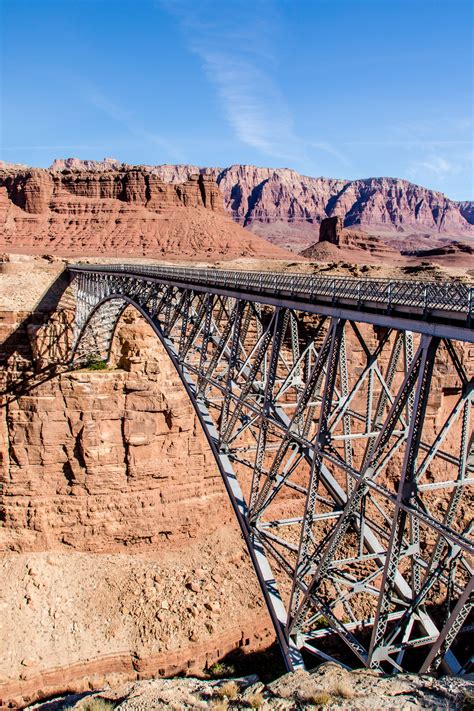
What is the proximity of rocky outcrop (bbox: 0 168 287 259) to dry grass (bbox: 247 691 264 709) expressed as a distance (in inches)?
2972

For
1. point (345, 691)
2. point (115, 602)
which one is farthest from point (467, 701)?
point (115, 602)

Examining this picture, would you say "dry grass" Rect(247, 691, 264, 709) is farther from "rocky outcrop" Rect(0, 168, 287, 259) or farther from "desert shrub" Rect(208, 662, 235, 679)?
"rocky outcrop" Rect(0, 168, 287, 259)

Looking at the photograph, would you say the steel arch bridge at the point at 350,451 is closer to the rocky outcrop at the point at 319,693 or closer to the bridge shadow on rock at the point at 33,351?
the rocky outcrop at the point at 319,693

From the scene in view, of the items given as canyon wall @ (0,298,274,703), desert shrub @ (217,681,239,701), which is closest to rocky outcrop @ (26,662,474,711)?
desert shrub @ (217,681,239,701)

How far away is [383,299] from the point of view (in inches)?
383

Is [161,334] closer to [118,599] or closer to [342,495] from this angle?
[342,495]

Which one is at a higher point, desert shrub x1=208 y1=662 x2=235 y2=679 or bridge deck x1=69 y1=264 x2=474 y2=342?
bridge deck x1=69 y1=264 x2=474 y2=342

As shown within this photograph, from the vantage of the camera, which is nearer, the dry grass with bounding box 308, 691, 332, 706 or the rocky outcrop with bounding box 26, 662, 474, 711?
the rocky outcrop with bounding box 26, 662, 474, 711

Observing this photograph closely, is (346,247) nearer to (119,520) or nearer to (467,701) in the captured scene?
(119,520)

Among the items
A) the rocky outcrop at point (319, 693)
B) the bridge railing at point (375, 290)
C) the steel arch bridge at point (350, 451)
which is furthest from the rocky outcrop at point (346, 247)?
the rocky outcrop at point (319, 693)

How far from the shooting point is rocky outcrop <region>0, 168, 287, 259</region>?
276 ft

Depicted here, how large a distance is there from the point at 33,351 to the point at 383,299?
988 inches

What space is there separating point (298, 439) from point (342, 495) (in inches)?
90.1

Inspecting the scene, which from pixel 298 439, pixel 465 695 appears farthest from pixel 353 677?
pixel 298 439
